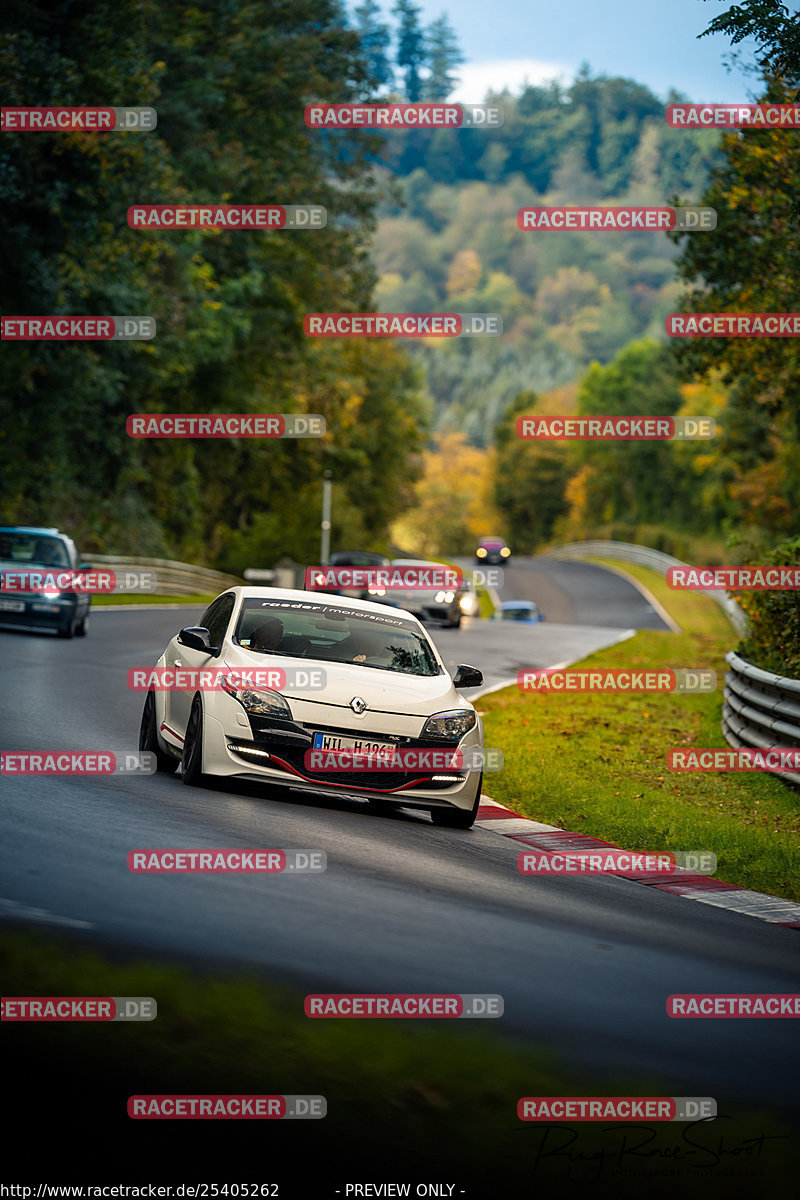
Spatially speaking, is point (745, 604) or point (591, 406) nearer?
point (745, 604)

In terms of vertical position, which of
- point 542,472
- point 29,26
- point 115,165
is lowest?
point 542,472

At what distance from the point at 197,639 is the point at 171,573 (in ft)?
117

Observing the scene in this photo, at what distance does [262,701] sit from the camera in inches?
384

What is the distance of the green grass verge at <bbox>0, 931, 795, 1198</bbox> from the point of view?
4348mm

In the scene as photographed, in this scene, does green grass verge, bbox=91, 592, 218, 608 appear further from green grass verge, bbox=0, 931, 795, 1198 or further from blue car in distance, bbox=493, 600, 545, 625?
green grass verge, bbox=0, 931, 795, 1198

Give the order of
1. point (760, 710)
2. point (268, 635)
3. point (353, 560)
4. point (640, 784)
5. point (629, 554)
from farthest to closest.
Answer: point (629, 554), point (353, 560), point (760, 710), point (640, 784), point (268, 635)

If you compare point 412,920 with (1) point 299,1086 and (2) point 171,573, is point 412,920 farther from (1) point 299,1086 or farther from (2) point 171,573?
(2) point 171,573

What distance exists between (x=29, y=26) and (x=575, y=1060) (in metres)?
32.8

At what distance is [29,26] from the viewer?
33.2 m

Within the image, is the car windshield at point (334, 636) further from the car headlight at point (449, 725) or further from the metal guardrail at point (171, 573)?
the metal guardrail at point (171, 573)

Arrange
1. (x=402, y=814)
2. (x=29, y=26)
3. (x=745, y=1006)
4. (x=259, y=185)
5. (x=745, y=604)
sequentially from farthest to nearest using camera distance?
(x=259, y=185) → (x=29, y=26) → (x=745, y=604) → (x=402, y=814) → (x=745, y=1006)

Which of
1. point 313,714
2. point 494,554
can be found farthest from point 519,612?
point 494,554

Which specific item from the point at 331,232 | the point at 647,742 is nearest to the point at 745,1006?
the point at 647,742

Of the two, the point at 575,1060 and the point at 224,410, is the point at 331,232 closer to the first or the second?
the point at 224,410
